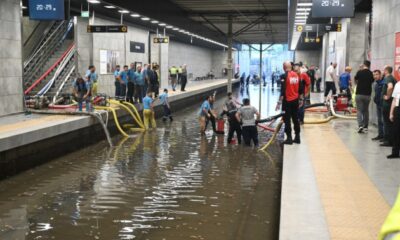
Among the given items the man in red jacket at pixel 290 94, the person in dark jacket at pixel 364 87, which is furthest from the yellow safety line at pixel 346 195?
the person in dark jacket at pixel 364 87

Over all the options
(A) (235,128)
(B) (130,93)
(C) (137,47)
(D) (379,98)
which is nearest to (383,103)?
(D) (379,98)

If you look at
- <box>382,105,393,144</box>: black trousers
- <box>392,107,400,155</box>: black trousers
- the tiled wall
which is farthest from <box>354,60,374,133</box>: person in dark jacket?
the tiled wall

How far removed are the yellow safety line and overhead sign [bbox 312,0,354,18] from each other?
23.4 feet

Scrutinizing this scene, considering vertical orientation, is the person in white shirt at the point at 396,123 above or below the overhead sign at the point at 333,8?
below

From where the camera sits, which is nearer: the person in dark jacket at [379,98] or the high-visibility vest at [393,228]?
the high-visibility vest at [393,228]

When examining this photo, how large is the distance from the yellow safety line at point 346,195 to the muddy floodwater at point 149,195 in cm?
97

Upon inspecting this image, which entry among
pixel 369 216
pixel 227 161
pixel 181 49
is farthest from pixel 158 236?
pixel 181 49

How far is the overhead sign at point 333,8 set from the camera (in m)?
16.2

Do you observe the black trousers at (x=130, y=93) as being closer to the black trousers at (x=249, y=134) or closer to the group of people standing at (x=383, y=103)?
the black trousers at (x=249, y=134)

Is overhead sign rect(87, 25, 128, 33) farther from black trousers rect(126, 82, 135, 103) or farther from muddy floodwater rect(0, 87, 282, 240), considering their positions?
muddy floodwater rect(0, 87, 282, 240)

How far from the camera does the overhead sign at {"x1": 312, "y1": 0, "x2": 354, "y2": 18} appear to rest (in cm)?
1622

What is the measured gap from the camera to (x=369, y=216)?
536 centimetres

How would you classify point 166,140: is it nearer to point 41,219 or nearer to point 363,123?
point 363,123

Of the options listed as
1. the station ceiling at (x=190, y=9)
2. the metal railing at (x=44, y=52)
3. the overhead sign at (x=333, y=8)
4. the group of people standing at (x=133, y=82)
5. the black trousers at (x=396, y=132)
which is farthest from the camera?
the metal railing at (x=44, y=52)
